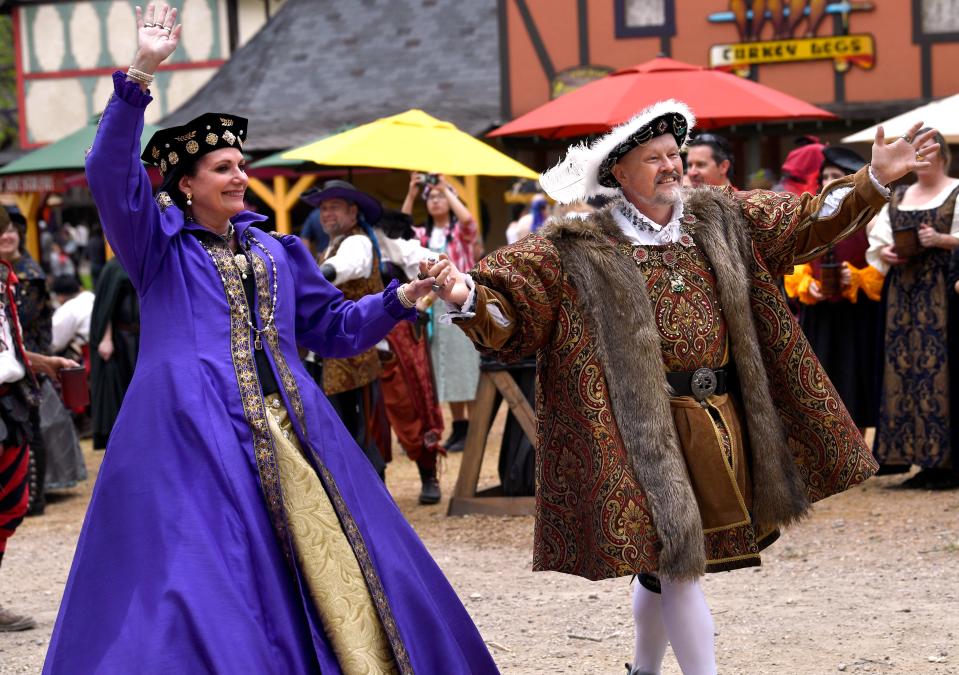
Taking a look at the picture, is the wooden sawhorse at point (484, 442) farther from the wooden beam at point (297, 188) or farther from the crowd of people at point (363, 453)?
the wooden beam at point (297, 188)

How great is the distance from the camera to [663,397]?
12.7 feet

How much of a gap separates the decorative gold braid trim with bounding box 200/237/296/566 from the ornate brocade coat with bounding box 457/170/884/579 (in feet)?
1.83

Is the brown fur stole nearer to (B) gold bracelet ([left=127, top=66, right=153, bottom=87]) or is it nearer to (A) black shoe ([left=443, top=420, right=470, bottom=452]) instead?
(B) gold bracelet ([left=127, top=66, right=153, bottom=87])

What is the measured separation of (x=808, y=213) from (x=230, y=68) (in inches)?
704

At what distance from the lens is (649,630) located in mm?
4215

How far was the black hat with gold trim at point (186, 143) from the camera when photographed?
12.8 ft

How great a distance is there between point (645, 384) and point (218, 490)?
3.66 ft

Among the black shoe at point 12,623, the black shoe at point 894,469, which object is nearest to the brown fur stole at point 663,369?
the black shoe at point 12,623

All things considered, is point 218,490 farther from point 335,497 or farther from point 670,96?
point 670,96

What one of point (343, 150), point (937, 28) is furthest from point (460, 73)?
point (343, 150)

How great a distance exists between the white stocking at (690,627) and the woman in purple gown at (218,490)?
0.53m

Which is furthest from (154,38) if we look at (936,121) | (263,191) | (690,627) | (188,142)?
(263,191)

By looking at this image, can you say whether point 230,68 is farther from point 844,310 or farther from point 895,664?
→ point 895,664

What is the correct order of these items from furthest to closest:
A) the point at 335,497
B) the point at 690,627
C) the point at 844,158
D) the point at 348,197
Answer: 1. the point at 348,197
2. the point at 844,158
3. the point at 690,627
4. the point at 335,497
